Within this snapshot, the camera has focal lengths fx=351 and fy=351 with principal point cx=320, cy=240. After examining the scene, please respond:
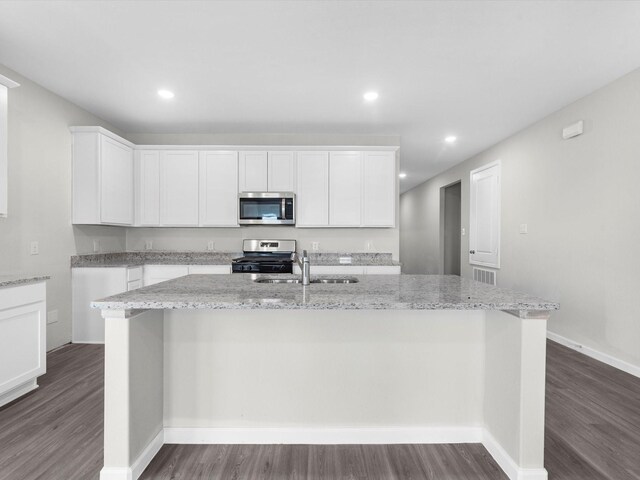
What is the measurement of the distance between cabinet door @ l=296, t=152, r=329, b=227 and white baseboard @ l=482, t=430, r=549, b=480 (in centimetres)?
313

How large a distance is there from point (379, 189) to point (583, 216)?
221 cm

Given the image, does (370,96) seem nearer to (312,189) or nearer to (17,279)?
(312,189)

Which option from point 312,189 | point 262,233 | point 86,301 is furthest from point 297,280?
point 86,301

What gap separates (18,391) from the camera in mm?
2549

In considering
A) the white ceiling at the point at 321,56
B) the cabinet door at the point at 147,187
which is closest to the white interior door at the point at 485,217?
the white ceiling at the point at 321,56

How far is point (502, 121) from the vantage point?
4.31 meters

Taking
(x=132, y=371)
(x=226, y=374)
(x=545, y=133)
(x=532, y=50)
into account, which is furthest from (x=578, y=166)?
(x=132, y=371)

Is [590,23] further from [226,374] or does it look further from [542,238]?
[226,374]

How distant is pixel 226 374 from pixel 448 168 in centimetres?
666

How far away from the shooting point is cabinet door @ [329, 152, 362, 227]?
4566 mm

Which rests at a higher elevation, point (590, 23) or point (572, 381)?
point (590, 23)

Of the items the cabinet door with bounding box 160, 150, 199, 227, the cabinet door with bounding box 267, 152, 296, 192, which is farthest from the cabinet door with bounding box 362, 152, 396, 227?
the cabinet door with bounding box 160, 150, 199, 227

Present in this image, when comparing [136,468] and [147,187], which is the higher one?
[147,187]

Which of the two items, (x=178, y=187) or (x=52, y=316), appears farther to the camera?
(x=178, y=187)
